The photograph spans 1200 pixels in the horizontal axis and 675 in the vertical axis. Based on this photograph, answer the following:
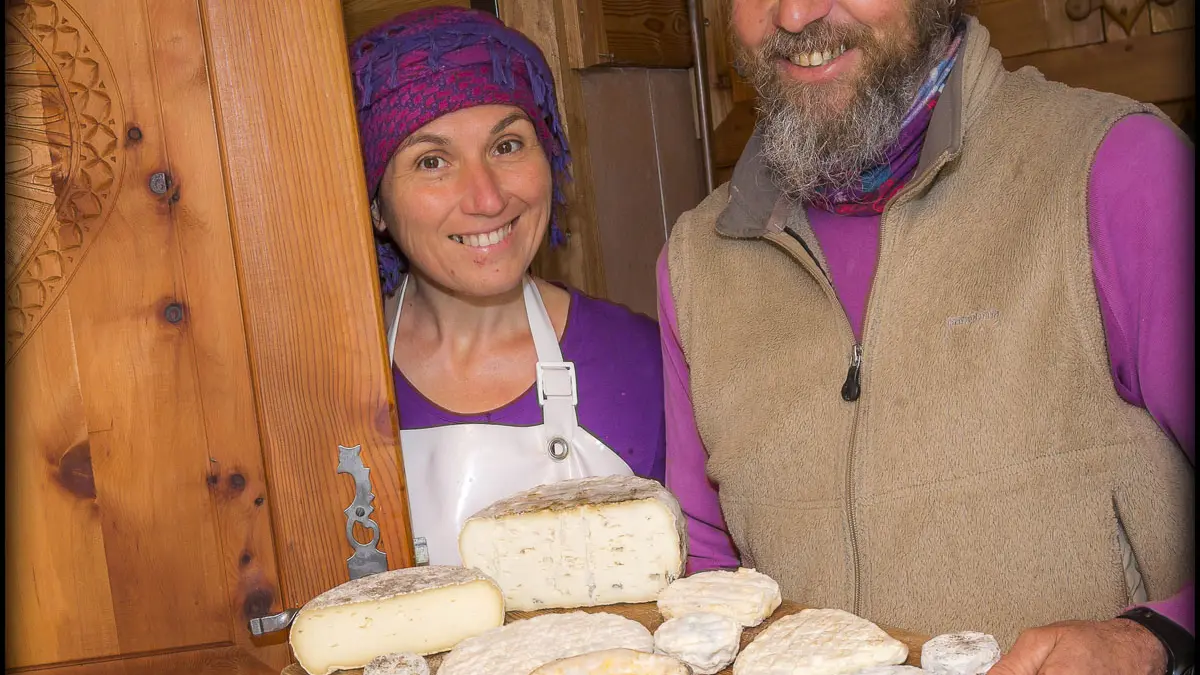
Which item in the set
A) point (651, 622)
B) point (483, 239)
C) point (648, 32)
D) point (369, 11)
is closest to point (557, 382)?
point (483, 239)

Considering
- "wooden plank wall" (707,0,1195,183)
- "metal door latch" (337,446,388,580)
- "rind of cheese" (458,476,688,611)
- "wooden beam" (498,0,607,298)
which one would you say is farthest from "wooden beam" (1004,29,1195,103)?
"metal door latch" (337,446,388,580)

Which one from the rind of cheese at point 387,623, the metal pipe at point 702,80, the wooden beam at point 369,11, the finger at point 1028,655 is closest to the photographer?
the finger at point 1028,655

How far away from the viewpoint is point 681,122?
144 inches

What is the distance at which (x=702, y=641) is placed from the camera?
127 centimetres

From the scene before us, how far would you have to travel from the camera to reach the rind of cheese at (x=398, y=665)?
4.29 feet

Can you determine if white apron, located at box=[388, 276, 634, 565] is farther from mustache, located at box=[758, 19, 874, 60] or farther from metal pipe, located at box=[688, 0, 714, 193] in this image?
metal pipe, located at box=[688, 0, 714, 193]

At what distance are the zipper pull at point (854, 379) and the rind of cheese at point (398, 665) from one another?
66cm

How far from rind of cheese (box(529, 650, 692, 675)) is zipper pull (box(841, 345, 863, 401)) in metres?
0.46

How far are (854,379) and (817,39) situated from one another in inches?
19.4

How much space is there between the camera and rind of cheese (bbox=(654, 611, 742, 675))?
1.26 metres

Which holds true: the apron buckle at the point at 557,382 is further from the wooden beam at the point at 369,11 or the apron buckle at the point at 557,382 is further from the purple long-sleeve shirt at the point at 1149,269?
the wooden beam at the point at 369,11

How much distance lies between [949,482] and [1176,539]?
271mm

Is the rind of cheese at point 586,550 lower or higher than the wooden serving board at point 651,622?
higher

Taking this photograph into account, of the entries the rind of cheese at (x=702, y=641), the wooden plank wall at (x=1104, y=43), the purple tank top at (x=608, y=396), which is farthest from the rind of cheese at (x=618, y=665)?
the wooden plank wall at (x=1104, y=43)
